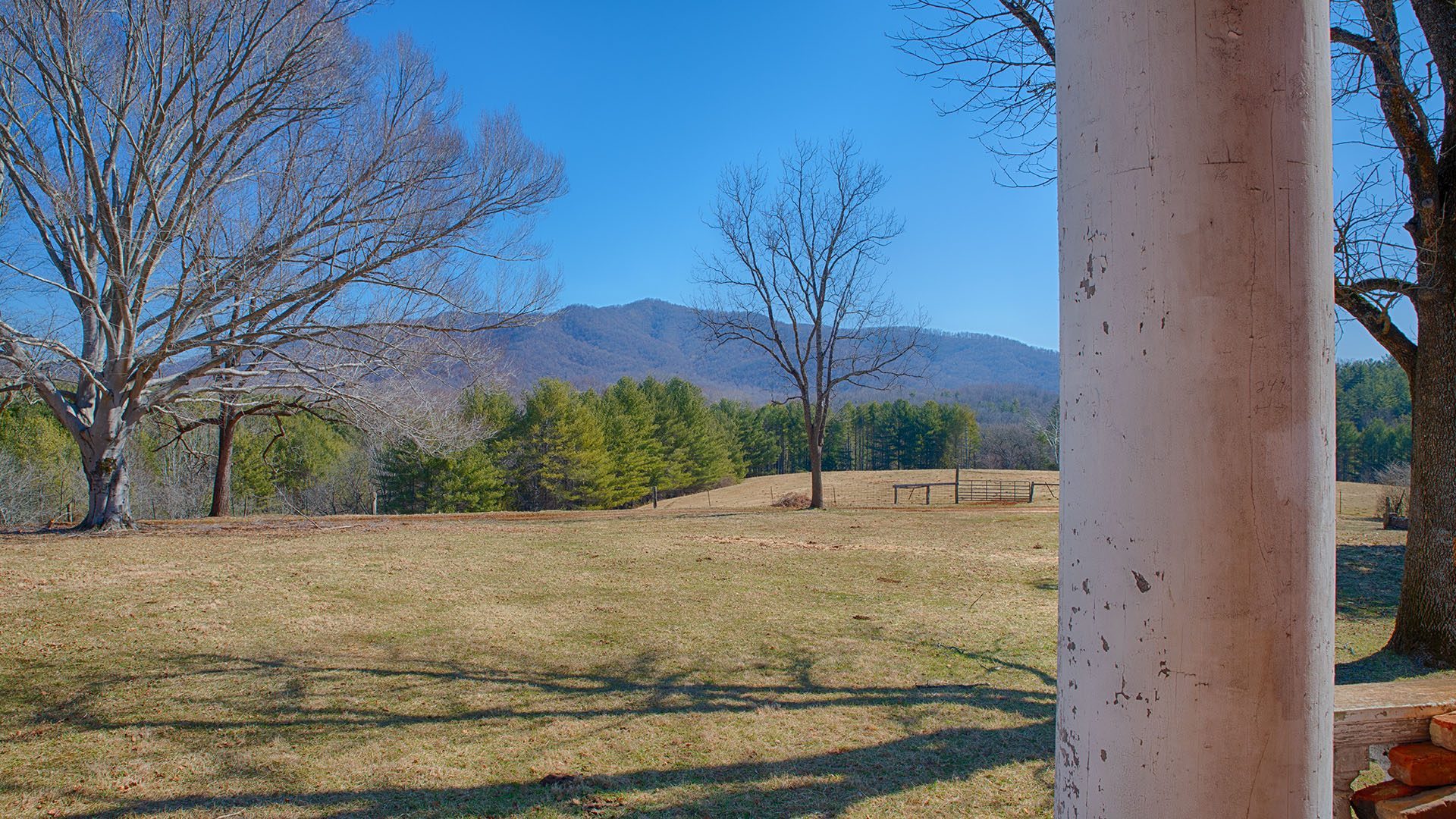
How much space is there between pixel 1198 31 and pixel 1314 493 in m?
0.71

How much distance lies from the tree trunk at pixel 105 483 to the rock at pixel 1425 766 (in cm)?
1482

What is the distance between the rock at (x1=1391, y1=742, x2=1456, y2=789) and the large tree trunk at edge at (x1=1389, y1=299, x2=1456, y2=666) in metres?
3.74

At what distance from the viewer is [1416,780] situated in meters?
2.37

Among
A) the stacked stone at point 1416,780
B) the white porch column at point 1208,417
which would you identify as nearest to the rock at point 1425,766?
the stacked stone at point 1416,780

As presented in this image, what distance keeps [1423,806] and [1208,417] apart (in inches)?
92.6

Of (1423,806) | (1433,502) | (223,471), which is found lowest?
(1423,806)

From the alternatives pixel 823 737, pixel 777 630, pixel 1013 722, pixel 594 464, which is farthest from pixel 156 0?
pixel 594 464

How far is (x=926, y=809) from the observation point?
10.2ft

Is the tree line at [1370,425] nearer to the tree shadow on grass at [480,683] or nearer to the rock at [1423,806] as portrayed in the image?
the tree shadow on grass at [480,683]

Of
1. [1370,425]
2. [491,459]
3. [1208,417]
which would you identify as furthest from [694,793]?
[1370,425]

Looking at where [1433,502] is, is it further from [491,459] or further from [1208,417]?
[491,459]

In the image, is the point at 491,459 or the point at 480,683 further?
the point at 491,459

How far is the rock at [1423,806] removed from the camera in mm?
2230

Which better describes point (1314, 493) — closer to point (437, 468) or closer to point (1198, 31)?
point (1198, 31)
